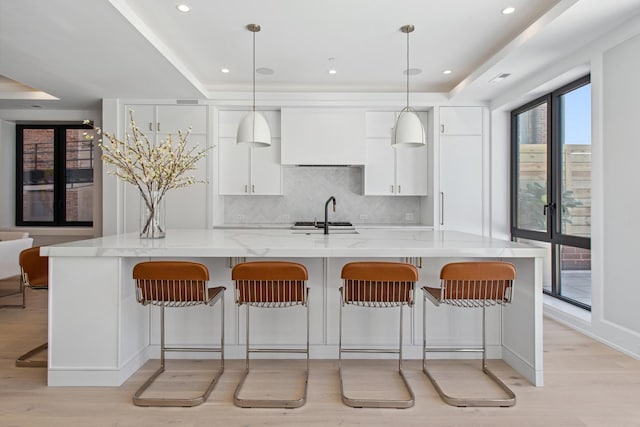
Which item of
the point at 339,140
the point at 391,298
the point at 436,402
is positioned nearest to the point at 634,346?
the point at 436,402

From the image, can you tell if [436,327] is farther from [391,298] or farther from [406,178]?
[406,178]

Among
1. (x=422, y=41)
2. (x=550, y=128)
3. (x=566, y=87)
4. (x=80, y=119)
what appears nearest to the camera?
(x=422, y=41)

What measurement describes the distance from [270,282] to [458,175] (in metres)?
3.54

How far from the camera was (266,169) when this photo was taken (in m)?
5.14

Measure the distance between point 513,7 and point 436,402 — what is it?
2.93 metres

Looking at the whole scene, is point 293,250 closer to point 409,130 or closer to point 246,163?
point 409,130

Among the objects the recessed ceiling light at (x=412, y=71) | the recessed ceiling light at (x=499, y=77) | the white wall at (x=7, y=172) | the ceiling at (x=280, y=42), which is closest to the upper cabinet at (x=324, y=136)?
the ceiling at (x=280, y=42)

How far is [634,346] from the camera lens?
2.88 meters

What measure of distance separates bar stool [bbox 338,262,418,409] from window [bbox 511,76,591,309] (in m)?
2.46

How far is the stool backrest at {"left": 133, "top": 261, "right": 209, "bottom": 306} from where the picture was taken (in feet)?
7.37

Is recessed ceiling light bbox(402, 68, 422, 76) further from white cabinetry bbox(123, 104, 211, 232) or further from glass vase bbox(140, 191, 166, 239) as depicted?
glass vase bbox(140, 191, 166, 239)

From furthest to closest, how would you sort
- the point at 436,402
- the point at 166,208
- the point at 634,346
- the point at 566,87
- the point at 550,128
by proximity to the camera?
1. the point at 166,208
2. the point at 550,128
3. the point at 566,87
4. the point at 634,346
5. the point at 436,402

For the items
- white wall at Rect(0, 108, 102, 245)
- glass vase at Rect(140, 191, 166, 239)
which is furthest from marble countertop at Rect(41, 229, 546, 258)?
white wall at Rect(0, 108, 102, 245)

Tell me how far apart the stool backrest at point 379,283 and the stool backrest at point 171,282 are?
0.85 meters
